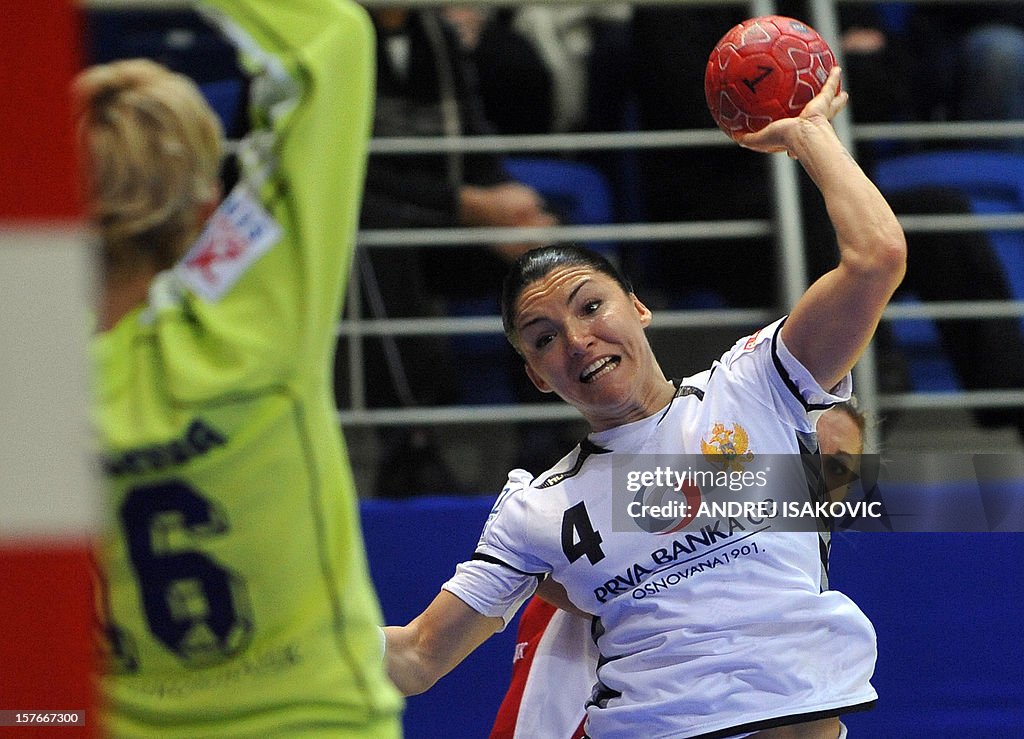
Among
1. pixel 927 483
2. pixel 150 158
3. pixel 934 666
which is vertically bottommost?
pixel 934 666

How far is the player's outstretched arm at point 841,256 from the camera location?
2.53 metres

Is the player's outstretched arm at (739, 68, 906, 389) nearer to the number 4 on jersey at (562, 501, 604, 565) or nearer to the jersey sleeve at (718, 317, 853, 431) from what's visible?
the jersey sleeve at (718, 317, 853, 431)

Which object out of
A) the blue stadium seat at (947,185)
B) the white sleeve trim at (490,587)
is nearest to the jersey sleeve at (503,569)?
the white sleeve trim at (490,587)

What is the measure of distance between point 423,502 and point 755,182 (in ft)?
5.32

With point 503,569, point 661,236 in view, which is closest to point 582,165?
point 661,236

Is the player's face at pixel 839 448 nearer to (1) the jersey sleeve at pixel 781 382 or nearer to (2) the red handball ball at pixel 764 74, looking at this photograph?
(1) the jersey sleeve at pixel 781 382

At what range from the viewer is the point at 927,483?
154 inches

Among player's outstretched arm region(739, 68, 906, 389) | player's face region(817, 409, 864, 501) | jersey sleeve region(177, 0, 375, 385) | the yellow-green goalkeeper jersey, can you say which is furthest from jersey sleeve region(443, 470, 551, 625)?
jersey sleeve region(177, 0, 375, 385)

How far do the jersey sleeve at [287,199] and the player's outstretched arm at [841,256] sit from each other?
3.96ft

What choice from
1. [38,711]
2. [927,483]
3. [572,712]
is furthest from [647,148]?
[38,711]

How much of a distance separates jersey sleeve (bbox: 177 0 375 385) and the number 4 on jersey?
51.7 inches

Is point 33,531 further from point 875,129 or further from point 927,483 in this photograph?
point 875,129

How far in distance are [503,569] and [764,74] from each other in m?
1.15

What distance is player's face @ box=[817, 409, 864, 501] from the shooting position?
3502mm
